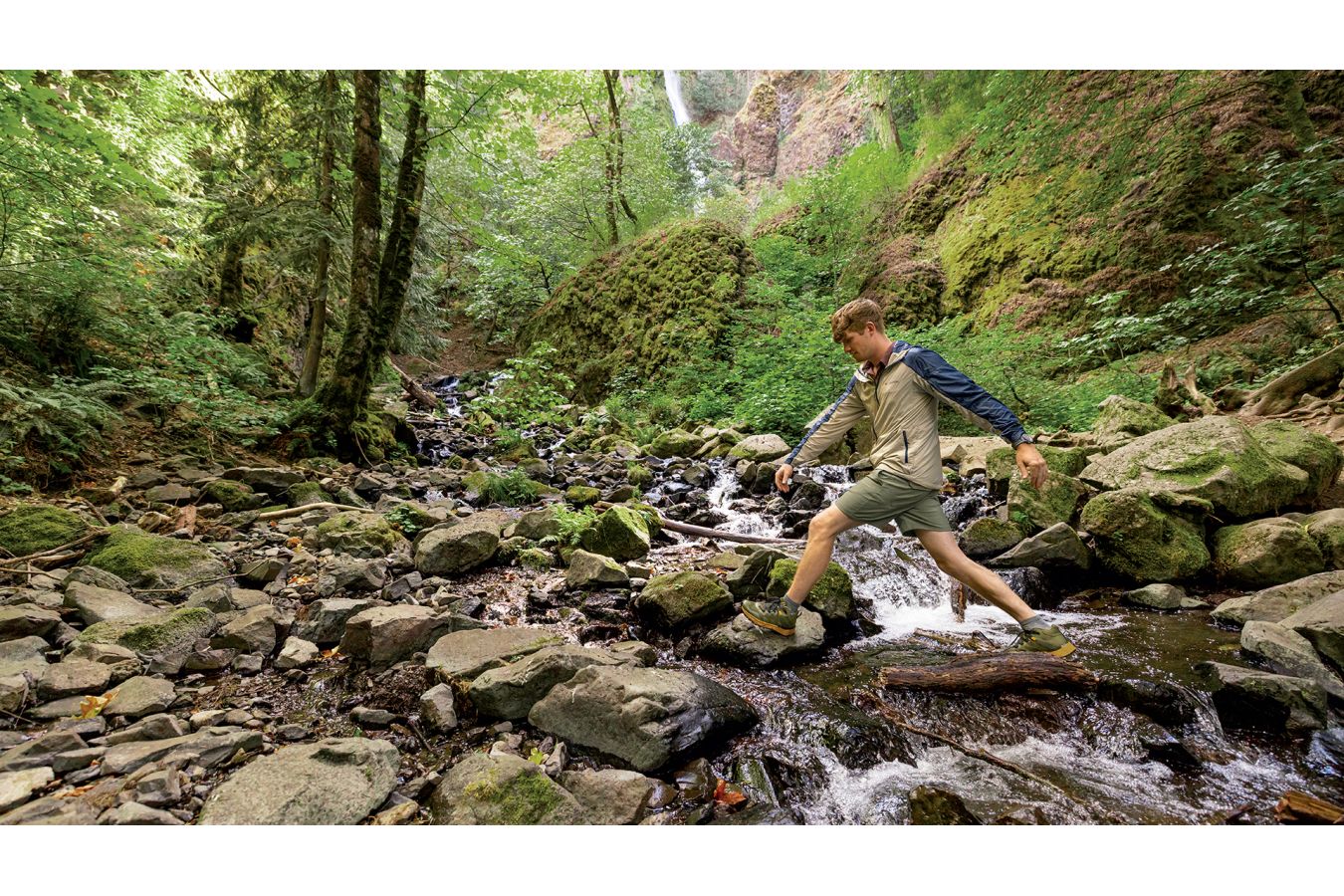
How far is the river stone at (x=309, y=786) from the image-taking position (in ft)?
5.92

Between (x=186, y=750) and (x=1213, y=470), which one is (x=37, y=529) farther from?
(x=1213, y=470)

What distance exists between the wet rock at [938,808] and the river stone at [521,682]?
5.10 feet

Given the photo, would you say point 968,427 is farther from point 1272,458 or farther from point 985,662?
point 985,662

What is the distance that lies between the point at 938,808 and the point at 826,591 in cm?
163

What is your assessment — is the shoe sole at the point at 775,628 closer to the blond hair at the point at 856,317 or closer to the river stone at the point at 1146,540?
the blond hair at the point at 856,317

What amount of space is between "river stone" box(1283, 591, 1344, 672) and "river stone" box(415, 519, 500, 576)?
5.38 metres

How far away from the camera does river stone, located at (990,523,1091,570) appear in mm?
4215

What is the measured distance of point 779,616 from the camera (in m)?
3.17

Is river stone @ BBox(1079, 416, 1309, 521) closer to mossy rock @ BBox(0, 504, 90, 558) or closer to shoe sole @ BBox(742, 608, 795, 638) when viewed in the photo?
shoe sole @ BBox(742, 608, 795, 638)

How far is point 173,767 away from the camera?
6.24 ft

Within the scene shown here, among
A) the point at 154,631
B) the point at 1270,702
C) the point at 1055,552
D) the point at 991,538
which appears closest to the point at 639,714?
the point at 154,631

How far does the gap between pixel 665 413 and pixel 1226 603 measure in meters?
9.91
